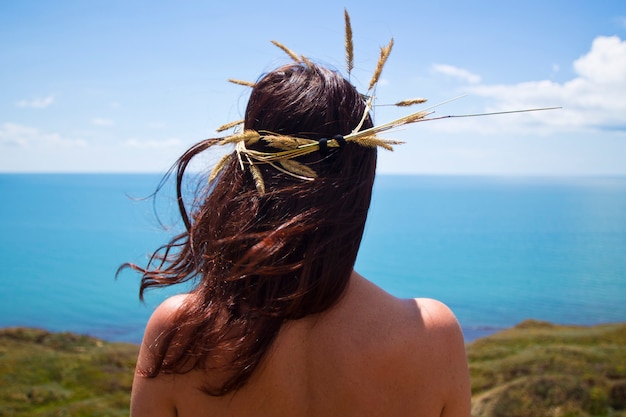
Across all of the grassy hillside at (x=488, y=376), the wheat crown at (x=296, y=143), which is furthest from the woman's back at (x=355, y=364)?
the grassy hillside at (x=488, y=376)

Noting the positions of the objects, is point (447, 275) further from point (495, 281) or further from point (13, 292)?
point (13, 292)

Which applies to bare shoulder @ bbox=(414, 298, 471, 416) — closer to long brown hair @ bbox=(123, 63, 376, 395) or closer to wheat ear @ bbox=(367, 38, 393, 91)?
long brown hair @ bbox=(123, 63, 376, 395)

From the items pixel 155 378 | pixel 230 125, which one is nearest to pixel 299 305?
pixel 155 378

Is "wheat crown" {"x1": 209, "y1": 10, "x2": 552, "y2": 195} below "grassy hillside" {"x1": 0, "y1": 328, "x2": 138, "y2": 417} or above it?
above

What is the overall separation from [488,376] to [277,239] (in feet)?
37.2

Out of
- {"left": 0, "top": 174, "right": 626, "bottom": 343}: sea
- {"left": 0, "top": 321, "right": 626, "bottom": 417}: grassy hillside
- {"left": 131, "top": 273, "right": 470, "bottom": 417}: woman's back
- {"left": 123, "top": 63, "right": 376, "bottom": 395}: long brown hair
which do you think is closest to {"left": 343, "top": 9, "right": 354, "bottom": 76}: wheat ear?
{"left": 123, "top": 63, "right": 376, "bottom": 395}: long brown hair

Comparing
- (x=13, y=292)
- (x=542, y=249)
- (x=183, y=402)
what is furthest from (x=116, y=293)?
(x=542, y=249)

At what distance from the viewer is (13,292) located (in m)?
33.9

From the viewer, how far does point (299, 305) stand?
145 centimetres

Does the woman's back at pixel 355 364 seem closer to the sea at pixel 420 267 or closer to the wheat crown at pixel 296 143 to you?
the wheat crown at pixel 296 143

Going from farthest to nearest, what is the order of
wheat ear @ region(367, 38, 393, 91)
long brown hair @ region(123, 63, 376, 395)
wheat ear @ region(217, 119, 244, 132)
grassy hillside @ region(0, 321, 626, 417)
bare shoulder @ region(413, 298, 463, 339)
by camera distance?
1. grassy hillside @ region(0, 321, 626, 417)
2. wheat ear @ region(217, 119, 244, 132)
3. wheat ear @ region(367, 38, 393, 91)
4. bare shoulder @ region(413, 298, 463, 339)
5. long brown hair @ region(123, 63, 376, 395)

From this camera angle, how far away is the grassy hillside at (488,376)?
8.38m

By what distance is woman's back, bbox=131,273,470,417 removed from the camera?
59.1 inches

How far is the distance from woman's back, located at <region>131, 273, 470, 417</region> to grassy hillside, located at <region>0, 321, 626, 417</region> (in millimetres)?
7637
